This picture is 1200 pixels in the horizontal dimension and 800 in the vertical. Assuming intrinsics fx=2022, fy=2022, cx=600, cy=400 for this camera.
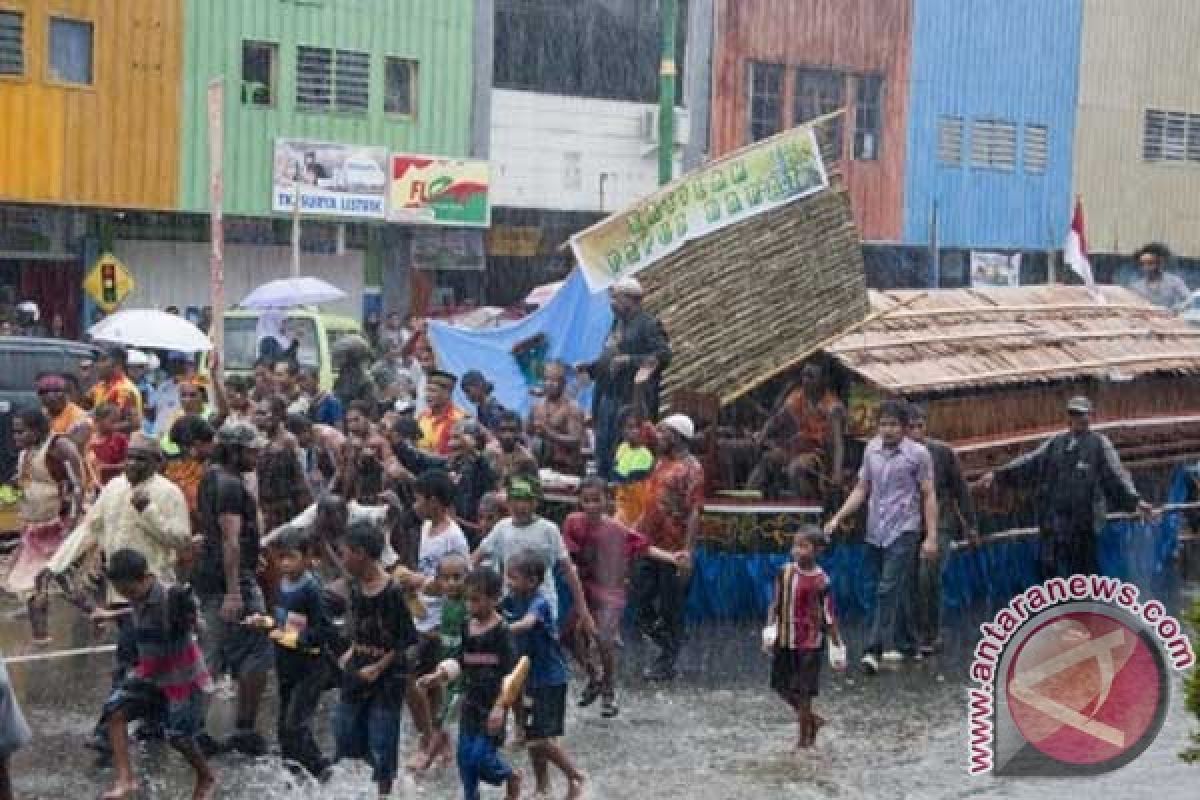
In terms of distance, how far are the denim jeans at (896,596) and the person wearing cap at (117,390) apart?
17.9ft

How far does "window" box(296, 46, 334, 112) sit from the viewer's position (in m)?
31.2

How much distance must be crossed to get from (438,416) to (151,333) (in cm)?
564

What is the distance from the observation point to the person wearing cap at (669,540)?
11906 mm

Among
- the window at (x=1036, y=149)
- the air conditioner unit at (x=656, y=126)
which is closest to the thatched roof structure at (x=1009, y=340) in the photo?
the air conditioner unit at (x=656, y=126)

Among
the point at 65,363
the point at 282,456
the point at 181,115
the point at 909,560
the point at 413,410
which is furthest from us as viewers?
the point at 181,115

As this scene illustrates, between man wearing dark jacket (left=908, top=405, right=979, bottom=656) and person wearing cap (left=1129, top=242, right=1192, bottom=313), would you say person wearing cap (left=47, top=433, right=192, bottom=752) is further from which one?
person wearing cap (left=1129, top=242, right=1192, bottom=313)

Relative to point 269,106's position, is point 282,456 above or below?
below

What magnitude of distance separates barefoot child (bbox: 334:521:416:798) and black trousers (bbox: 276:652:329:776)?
1.44 feet

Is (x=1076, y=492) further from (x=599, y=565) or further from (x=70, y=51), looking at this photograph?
(x=70, y=51)

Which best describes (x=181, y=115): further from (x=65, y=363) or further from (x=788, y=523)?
(x=788, y=523)

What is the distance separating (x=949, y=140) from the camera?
39.5 metres

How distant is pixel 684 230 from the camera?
48.0ft

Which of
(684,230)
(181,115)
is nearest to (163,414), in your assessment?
(684,230)

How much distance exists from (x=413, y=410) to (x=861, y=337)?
3.87 m
